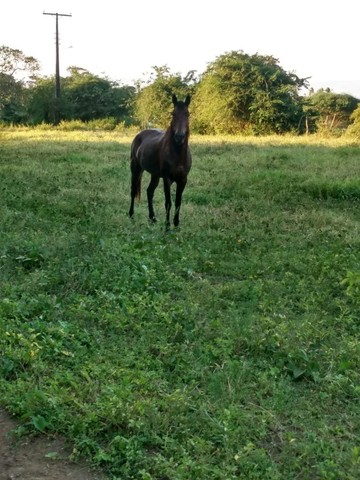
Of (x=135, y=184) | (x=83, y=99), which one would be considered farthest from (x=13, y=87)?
(x=135, y=184)

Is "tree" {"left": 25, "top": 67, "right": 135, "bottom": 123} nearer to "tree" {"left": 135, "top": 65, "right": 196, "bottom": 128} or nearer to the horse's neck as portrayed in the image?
"tree" {"left": 135, "top": 65, "right": 196, "bottom": 128}

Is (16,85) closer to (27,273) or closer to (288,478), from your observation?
(27,273)

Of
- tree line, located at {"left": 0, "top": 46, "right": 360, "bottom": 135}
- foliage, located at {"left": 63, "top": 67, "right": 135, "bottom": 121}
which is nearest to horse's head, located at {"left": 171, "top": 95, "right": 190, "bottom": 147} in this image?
tree line, located at {"left": 0, "top": 46, "right": 360, "bottom": 135}

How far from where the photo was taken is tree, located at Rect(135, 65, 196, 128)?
31800 mm

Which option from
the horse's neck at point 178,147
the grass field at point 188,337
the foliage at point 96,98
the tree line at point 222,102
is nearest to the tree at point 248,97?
the tree line at point 222,102

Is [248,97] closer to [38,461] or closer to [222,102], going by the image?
[222,102]

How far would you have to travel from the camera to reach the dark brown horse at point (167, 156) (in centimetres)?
756

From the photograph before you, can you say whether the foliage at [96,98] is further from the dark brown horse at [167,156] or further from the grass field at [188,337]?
the grass field at [188,337]

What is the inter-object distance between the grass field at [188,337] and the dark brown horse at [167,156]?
1.57 feet

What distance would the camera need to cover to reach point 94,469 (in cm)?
284

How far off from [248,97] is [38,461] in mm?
27754

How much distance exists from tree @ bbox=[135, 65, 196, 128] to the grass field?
2365 cm

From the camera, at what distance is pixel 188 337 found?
14.4 ft

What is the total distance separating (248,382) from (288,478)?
95 cm
